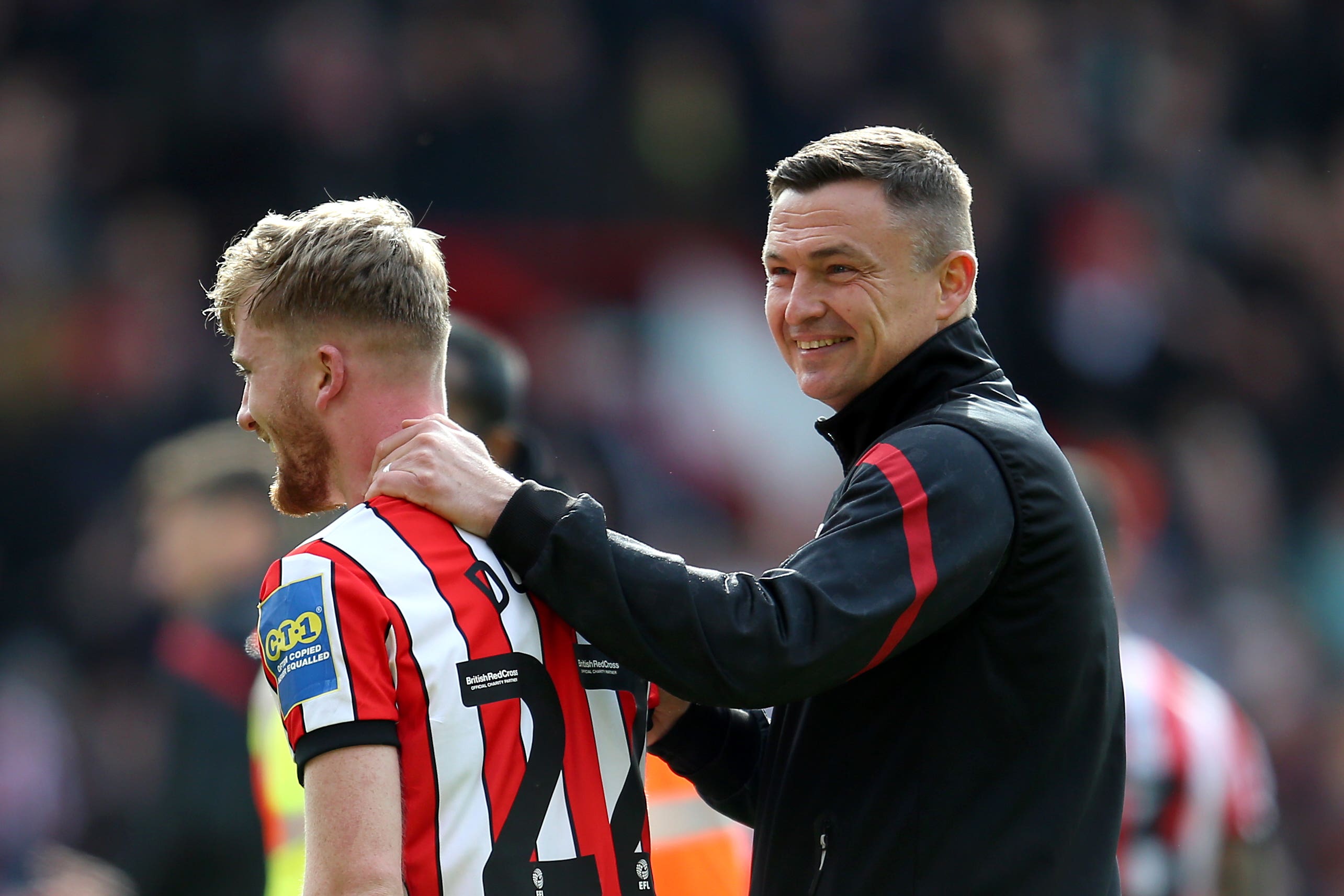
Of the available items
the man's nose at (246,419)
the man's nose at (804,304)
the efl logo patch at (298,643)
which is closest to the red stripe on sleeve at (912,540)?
the man's nose at (804,304)

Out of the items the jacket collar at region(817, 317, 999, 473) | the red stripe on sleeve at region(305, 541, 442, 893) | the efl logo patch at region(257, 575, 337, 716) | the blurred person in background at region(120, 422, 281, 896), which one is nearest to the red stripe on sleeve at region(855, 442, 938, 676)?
the jacket collar at region(817, 317, 999, 473)

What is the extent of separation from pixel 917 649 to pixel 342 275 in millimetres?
1212

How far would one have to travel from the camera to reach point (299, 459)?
2.59 m

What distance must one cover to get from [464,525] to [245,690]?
7.83ft

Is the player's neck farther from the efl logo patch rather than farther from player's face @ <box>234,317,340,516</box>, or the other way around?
the efl logo patch

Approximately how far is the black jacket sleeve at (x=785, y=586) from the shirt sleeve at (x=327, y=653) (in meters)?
0.31

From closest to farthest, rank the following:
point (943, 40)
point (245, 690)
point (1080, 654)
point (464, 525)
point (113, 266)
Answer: point (464, 525) → point (1080, 654) → point (245, 690) → point (113, 266) → point (943, 40)

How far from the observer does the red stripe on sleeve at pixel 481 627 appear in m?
2.30

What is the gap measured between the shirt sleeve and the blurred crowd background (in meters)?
6.57

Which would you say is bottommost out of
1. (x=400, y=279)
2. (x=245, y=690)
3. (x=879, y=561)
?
(x=245, y=690)

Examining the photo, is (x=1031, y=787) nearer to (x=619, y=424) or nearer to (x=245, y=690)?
(x=245, y=690)

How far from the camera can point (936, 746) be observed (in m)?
2.62

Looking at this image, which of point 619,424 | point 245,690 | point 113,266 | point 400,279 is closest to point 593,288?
point 619,424

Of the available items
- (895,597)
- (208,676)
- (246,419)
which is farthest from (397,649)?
(208,676)
